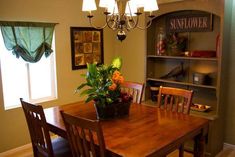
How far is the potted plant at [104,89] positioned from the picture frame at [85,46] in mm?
1849

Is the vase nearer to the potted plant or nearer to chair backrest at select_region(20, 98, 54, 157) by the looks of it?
the potted plant

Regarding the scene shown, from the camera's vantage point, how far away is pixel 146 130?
1.98 metres

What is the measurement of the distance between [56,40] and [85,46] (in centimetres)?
56

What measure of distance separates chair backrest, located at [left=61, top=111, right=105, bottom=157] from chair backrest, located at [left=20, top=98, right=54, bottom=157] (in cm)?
36

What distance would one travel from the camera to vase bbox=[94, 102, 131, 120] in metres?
2.19

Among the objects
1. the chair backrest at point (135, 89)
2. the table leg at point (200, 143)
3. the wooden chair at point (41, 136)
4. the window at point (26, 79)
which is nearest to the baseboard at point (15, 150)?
the window at point (26, 79)

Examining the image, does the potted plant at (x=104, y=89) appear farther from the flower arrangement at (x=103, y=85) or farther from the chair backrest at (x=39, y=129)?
the chair backrest at (x=39, y=129)

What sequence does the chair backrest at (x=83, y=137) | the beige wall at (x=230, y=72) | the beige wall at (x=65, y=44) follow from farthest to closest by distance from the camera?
the beige wall at (x=65, y=44) → the beige wall at (x=230, y=72) → the chair backrest at (x=83, y=137)

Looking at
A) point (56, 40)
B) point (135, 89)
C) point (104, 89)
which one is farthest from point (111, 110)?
point (56, 40)

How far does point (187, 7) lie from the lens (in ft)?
10.4

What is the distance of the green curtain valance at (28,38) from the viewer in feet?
10.3

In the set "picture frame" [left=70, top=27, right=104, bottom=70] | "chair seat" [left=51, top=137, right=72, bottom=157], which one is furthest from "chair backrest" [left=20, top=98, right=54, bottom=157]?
"picture frame" [left=70, top=27, right=104, bottom=70]

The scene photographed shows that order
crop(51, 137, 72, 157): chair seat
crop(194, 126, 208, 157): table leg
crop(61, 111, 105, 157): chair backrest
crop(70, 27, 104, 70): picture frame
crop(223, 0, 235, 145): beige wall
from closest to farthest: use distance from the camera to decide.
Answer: crop(61, 111, 105, 157): chair backrest < crop(194, 126, 208, 157): table leg < crop(51, 137, 72, 157): chair seat < crop(223, 0, 235, 145): beige wall < crop(70, 27, 104, 70): picture frame

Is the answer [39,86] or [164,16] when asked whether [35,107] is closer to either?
[39,86]
